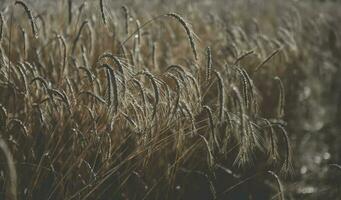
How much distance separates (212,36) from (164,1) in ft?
3.37

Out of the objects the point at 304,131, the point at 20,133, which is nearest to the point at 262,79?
the point at 304,131

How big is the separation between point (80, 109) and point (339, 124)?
2.68 meters

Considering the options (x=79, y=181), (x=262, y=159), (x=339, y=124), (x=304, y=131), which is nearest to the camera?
(x=79, y=181)

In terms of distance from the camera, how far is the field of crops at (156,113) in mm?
2354

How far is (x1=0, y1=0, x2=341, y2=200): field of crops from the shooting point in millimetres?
2354

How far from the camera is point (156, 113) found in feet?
8.03

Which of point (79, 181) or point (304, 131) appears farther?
point (304, 131)

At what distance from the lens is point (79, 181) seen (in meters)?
2.50

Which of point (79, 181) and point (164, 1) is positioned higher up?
point (164, 1)

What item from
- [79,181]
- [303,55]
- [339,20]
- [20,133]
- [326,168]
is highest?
[339,20]

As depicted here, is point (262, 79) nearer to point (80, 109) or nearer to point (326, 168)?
point (326, 168)

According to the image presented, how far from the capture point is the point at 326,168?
3.68m

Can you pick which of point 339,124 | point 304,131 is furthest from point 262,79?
point 339,124

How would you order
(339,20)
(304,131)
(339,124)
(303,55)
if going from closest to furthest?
(304,131), (339,124), (303,55), (339,20)
